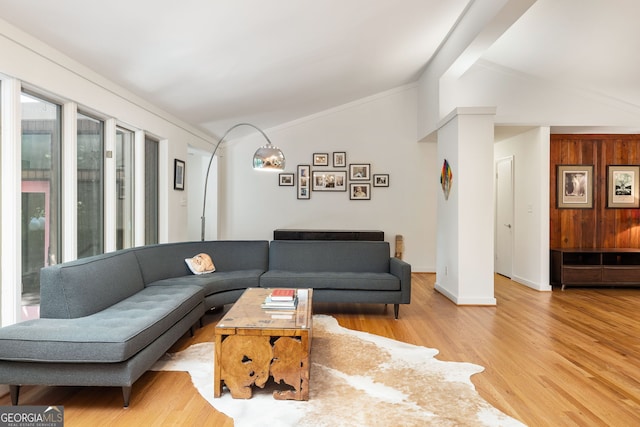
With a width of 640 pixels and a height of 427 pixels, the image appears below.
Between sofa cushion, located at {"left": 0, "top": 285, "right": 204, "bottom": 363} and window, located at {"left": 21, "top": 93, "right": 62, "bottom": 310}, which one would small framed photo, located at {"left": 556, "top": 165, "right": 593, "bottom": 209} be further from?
window, located at {"left": 21, "top": 93, "right": 62, "bottom": 310}

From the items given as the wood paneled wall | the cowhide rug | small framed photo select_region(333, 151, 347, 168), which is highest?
small framed photo select_region(333, 151, 347, 168)

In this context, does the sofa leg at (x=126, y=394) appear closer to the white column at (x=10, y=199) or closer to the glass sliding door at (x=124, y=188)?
the white column at (x=10, y=199)

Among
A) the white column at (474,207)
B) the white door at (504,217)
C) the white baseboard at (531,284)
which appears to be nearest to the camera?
the white column at (474,207)

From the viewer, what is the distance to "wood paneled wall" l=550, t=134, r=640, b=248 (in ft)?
20.3

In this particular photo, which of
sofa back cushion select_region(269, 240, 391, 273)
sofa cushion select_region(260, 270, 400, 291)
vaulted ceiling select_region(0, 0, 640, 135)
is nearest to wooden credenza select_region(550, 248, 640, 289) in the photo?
vaulted ceiling select_region(0, 0, 640, 135)

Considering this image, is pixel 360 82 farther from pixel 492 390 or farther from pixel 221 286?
pixel 492 390

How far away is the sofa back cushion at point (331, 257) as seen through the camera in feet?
15.5

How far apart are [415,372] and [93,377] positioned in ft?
6.74

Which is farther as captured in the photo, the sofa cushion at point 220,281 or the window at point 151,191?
the window at point 151,191

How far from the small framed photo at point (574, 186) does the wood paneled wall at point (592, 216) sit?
8 centimetres

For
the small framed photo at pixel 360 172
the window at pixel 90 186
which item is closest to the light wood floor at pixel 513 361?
the window at pixel 90 186

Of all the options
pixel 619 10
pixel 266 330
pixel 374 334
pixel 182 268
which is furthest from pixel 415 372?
pixel 619 10

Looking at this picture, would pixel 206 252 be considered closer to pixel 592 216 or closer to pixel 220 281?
pixel 220 281

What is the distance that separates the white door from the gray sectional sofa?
3138mm
